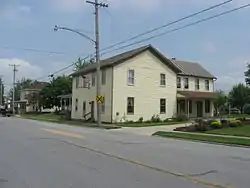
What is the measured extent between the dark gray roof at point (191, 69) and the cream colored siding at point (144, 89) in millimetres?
4702

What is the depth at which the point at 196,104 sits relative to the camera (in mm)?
49938

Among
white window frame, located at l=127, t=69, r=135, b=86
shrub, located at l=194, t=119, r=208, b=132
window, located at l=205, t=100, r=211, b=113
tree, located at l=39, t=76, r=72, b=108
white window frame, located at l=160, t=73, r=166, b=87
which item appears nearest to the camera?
shrub, located at l=194, t=119, r=208, b=132

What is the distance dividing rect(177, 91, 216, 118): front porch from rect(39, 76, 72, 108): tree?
3498cm

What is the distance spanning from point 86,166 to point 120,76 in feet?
99.8

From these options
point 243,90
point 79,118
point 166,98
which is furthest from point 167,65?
point 243,90

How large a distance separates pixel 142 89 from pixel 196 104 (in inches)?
401

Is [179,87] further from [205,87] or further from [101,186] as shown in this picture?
[101,186]

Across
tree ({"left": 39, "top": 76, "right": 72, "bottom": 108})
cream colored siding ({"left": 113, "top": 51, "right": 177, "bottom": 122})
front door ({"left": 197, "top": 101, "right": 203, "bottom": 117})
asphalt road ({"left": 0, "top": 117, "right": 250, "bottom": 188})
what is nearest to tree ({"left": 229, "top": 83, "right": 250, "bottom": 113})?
front door ({"left": 197, "top": 101, "right": 203, "bottom": 117})

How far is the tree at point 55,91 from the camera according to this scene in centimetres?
7900

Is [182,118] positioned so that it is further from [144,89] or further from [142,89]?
[142,89]

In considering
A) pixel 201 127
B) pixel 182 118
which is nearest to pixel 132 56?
pixel 182 118

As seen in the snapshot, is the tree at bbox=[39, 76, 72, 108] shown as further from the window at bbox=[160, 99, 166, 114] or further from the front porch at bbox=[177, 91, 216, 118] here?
the window at bbox=[160, 99, 166, 114]

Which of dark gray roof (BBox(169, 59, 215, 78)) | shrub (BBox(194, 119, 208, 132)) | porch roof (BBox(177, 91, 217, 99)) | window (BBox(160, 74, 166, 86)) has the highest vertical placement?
dark gray roof (BBox(169, 59, 215, 78))

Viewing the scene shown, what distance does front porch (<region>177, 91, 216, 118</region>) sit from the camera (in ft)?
154
